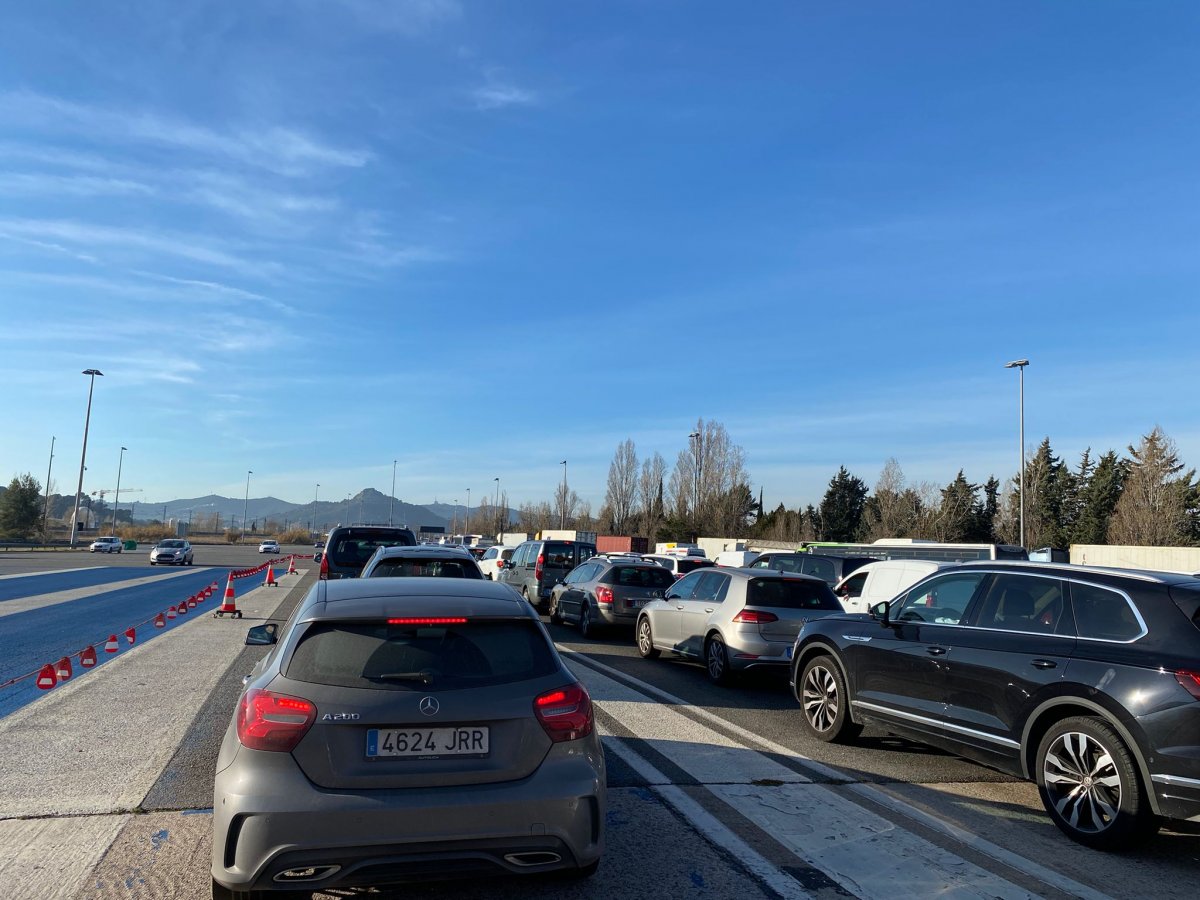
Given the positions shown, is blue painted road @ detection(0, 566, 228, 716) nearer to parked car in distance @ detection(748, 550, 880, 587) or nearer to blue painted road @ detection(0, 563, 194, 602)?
blue painted road @ detection(0, 563, 194, 602)

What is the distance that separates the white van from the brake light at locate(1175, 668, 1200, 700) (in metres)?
8.36

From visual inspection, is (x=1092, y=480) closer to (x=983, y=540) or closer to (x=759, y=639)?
(x=983, y=540)

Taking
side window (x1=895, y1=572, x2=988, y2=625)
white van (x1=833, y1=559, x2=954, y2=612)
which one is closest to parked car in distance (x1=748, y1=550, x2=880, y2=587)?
white van (x1=833, y1=559, x2=954, y2=612)

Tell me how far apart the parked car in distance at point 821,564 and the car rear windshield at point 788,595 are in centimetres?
721

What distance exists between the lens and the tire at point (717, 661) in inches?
422

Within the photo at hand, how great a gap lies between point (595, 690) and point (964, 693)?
15.1ft

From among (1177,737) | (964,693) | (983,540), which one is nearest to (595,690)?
(964,693)

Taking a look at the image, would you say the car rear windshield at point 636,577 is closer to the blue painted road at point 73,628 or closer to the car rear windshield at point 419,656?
the blue painted road at point 73,628

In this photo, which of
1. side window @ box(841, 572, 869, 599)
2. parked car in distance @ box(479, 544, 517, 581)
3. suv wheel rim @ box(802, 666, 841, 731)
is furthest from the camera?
parked car in distance @ box(479, 544, 517, 581)

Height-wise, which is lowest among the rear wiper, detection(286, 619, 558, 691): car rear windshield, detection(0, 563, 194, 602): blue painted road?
detection(0, 563, 194, 602): blue painted road

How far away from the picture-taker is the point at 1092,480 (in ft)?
223

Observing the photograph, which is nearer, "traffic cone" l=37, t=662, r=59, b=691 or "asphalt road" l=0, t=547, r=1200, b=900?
"asphalt road" l=0, t=547, r=1200, b=900

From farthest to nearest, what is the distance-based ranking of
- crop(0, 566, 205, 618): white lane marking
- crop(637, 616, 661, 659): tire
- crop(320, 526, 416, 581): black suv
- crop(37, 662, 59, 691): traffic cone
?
crop(0, 566, 205, 618): white lane marking → crop(320, 526, 416, 581): black suv → crop(637, 616, 661, 659): tire → crop(37, 662, 59, 691): traffic cone

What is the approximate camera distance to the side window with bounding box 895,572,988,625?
675cm
